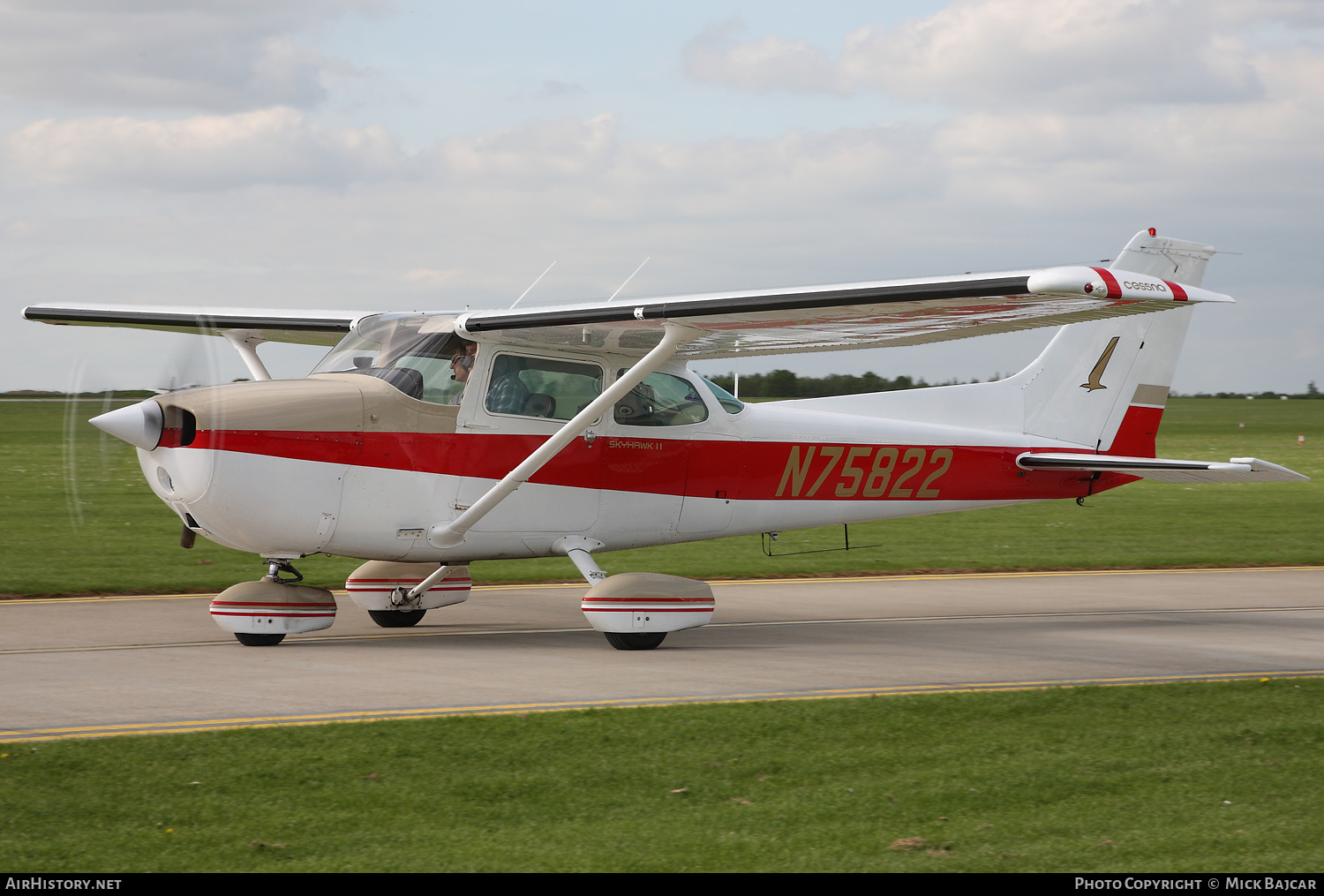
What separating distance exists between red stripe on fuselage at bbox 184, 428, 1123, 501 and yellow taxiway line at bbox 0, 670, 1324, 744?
2702 millimetres

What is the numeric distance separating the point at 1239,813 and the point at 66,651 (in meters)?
8.25

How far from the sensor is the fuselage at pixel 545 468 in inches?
367

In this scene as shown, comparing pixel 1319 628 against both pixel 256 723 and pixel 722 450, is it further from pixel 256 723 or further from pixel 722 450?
pixel 256 723

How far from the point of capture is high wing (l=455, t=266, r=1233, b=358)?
805 centimetres

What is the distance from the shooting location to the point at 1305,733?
7.25 meters

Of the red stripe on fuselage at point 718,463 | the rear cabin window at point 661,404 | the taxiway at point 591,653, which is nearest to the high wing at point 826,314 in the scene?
the rear cabin window at point 661,404

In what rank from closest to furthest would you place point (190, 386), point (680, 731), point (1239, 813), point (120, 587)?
point (1239, 813) → point (680, 731) → point (190, 386) → point (120, 587)

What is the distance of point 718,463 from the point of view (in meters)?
11.6

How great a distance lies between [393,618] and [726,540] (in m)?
10.1

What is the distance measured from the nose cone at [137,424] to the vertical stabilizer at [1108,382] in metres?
9.03

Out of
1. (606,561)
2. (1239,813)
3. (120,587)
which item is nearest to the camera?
(1239,813)

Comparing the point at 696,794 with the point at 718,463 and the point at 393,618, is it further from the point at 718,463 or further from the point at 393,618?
the point at 393,618

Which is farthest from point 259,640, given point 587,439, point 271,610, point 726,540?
point 726,540

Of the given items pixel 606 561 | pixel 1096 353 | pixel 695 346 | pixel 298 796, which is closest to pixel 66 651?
pixel 298 796
